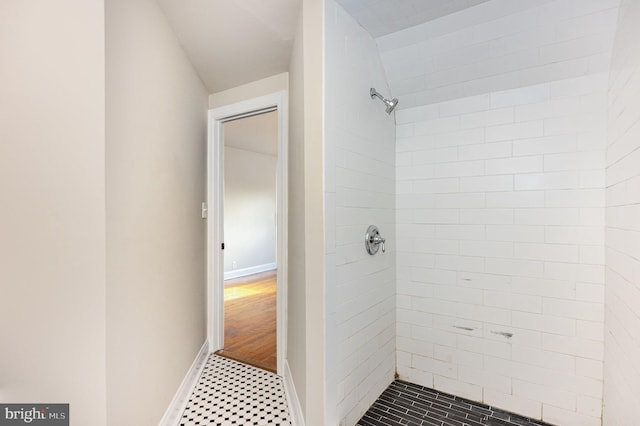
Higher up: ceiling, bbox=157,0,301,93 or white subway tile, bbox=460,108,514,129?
ceiling, bbox=157,0,301,93

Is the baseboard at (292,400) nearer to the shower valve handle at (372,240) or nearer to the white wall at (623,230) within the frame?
the shower valve handle at (372,240)

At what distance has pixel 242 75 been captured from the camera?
2258mm

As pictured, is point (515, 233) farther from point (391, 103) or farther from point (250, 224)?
point (250, 224)

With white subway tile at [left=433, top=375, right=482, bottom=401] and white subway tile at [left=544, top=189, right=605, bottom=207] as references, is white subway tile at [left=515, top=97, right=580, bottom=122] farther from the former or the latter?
white subway tile at [left=433, top=375, right=482, bottom=401]

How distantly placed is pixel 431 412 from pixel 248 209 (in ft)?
16.0

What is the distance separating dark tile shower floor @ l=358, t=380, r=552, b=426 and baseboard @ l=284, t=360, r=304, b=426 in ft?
1.12

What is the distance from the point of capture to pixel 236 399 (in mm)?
1910

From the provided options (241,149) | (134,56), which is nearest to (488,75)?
(134,56)

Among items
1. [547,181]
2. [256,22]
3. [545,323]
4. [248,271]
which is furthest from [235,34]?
[248,271]

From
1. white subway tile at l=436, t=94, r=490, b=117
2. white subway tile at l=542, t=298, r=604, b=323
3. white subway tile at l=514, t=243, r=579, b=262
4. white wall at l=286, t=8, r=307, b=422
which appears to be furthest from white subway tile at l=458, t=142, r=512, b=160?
white wall at l=286, t=8, r=307, b=422

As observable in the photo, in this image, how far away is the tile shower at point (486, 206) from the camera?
147cm

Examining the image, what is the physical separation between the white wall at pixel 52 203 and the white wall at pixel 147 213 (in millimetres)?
61

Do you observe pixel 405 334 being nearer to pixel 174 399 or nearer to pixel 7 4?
pixel 174 399

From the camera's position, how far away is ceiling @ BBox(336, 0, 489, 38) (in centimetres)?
154
